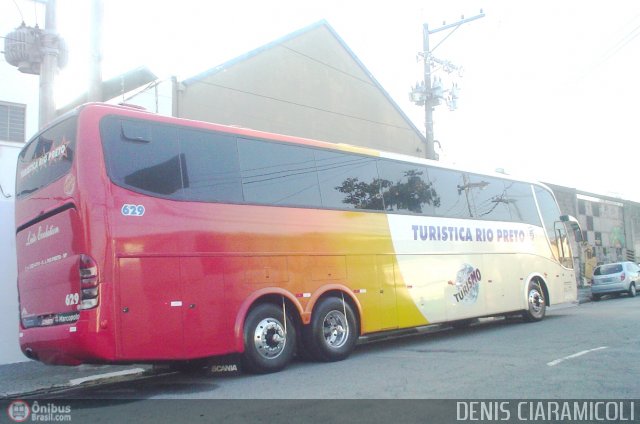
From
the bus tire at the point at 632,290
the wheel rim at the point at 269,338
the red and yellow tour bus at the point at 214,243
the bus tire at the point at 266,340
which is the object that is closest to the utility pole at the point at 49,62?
the red and yellow tour bus at the point at 214,243

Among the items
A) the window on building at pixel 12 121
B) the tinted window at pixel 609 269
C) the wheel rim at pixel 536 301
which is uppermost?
the window on building at pixel 12 121

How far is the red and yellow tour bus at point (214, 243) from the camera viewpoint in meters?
7.16

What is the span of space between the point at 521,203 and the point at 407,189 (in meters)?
4.82

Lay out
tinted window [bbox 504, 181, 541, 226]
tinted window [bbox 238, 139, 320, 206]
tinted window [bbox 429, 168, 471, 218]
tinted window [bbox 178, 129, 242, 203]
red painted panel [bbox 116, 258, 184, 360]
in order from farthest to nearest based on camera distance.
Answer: tinted window [bbox 504, 181, 541, 226] < tinted window [bbox 429, 168, 471, 218] < tinted window [bbox 238, 139, 320, 206] < tinted window [bbox 178, 129, 242, 203] < red painted panel [bbox 116, 258, 184, 360]

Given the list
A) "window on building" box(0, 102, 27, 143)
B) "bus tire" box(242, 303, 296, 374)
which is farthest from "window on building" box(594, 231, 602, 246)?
"window on building" box(0, 102, 27, 143)

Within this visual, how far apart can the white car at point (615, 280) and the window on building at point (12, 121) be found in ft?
73.2

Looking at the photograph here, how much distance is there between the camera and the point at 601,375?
727 cm

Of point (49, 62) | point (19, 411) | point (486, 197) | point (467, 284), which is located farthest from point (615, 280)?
point (19, 411)

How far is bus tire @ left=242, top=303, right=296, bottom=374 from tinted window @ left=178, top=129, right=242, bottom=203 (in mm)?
1746

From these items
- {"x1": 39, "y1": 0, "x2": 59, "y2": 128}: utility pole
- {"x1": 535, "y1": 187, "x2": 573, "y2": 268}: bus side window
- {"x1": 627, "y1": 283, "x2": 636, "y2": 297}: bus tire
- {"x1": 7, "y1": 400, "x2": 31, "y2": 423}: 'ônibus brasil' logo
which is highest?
{"x1": 39, "y1": 0, "x2": 59, "y2": 128}: utility pole

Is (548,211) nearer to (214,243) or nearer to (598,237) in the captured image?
(214,243)

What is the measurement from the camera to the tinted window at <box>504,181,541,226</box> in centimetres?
1454

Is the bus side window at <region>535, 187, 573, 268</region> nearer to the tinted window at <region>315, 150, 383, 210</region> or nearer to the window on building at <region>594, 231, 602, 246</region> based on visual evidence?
the tinted window at <region>315, 150, 383, 210</region>

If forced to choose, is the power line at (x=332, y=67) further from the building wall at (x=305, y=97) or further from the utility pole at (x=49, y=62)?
the utility pole at (x=49, y=62)
